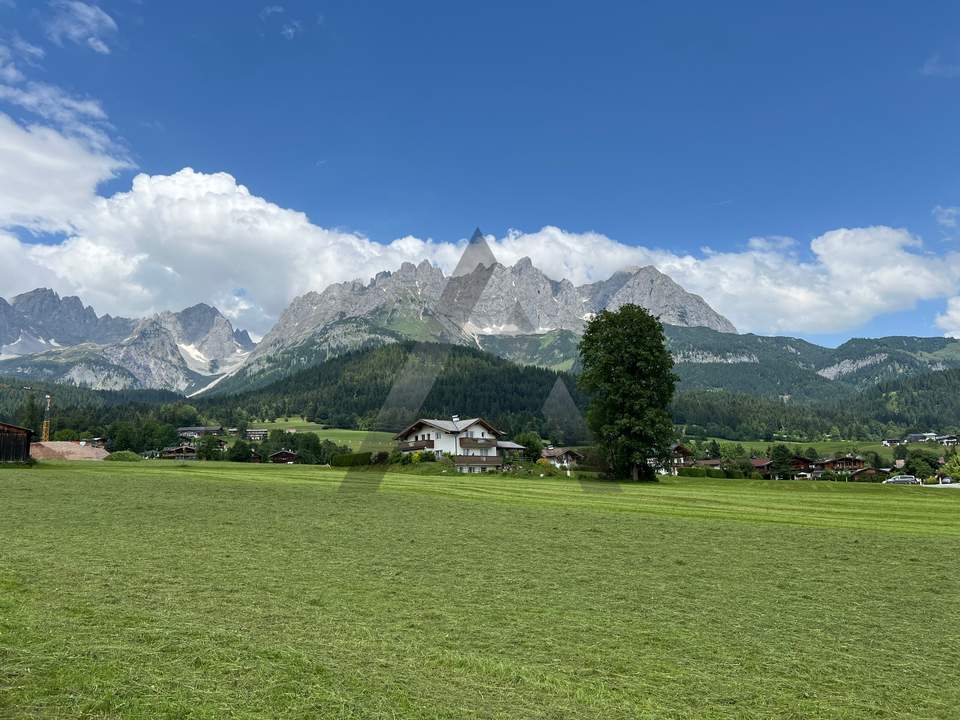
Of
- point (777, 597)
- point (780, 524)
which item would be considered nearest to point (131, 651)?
point (777, 597)

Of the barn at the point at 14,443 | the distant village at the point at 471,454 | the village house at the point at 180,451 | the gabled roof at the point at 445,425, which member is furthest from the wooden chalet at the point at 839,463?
the barn at the point at 14,443

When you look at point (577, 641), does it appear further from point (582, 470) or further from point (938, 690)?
point (582, 470)

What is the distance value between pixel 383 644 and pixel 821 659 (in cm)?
634

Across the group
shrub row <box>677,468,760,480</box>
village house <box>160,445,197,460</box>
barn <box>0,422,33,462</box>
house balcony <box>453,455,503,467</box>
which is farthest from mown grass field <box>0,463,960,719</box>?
village house <box>160,445,197,460</box>

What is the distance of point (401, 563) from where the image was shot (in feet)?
51.9

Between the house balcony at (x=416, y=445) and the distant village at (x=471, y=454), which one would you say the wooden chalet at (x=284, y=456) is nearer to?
the distant village at (x=471, y=454)

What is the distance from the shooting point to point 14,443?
201ft

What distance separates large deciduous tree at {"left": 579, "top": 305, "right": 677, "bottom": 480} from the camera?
2135 inches

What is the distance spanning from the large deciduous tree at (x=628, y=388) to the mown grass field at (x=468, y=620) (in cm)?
3098

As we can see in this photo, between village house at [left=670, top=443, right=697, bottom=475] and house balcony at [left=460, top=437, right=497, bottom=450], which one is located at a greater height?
house balcony at [left=460, top=437, right=497, bottom=450]

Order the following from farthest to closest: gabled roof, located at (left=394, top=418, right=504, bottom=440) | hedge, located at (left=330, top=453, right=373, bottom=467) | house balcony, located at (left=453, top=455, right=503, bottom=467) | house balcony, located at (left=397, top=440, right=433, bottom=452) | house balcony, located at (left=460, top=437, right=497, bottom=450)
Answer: gabled roof, located at (left=394, top=418, right=504, bottom=440) < house balcony, located at (left=460, top=437, right=497, bottom=450) < house balcony, located at (left=397, top=440, right=433, bottom=452) < house balcony, located at (left=453, top=455, right=503, bottom=467) < hedge, located at (left=330, top=453, right=373, bottom=467)

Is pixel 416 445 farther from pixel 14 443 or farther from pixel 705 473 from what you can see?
pixel 14 443

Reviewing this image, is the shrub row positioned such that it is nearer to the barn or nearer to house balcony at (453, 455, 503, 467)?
house balcony at (453, 455, 503, 467)

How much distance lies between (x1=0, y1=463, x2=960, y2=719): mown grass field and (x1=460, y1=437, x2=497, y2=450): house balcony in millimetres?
83493
